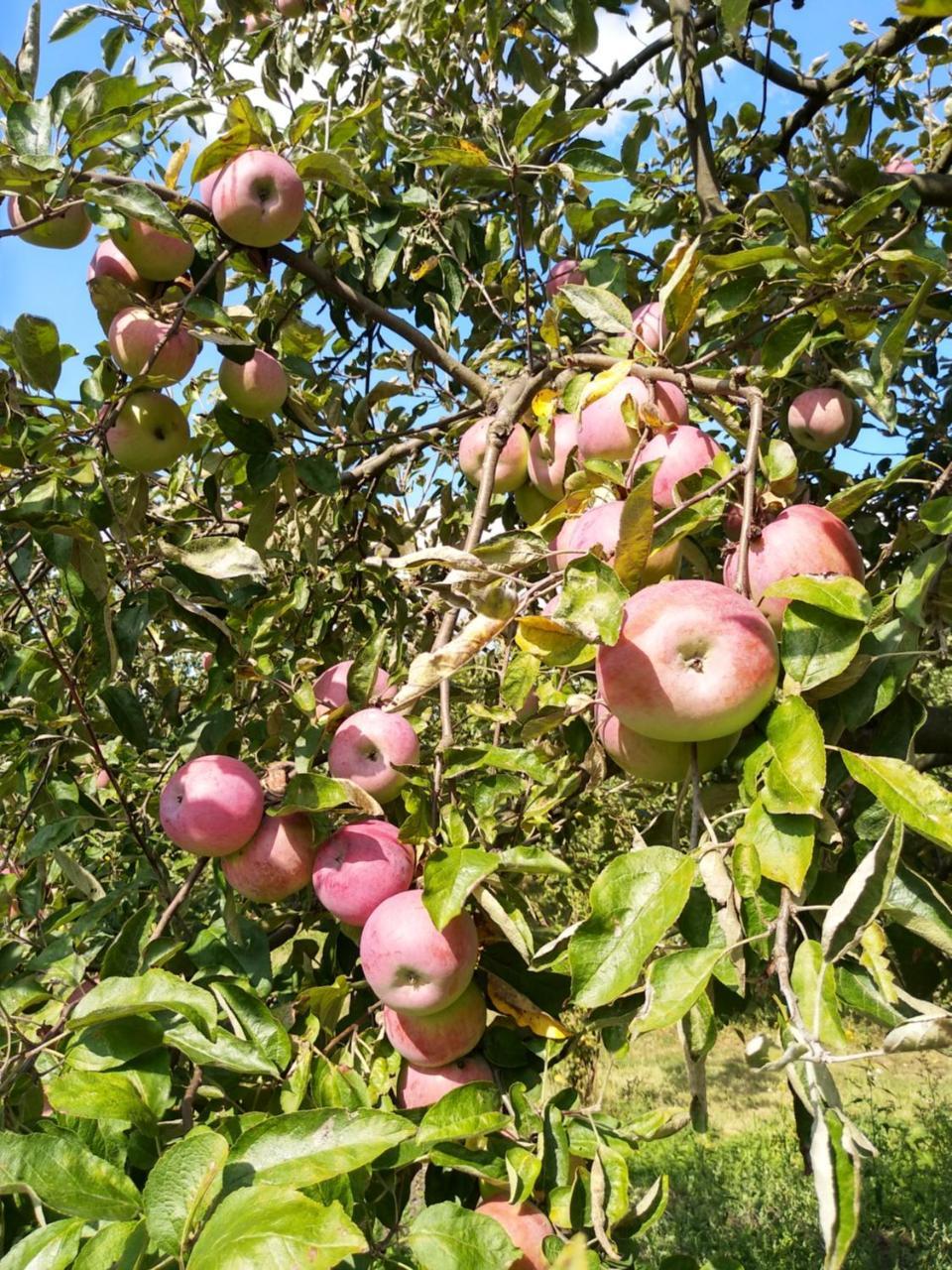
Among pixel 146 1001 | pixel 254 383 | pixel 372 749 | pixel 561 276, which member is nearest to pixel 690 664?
pixel 372 749

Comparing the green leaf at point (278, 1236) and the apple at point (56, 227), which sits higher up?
the apple at point (56, 227)

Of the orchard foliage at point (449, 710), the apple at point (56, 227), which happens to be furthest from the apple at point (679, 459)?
the apple at point (56, 227)

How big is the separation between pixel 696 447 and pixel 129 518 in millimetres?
884

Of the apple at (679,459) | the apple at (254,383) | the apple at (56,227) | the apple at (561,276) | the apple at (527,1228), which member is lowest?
the apple at (527,1228)

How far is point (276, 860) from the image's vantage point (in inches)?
48.8

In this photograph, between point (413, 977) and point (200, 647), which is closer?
point (413, 977)

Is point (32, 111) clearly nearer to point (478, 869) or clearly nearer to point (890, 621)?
point (478, 869)

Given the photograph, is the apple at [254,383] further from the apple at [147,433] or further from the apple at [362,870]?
the apple at [362,870]

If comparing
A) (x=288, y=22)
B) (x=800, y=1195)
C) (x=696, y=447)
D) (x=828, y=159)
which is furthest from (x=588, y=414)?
(x=800, y=1195)

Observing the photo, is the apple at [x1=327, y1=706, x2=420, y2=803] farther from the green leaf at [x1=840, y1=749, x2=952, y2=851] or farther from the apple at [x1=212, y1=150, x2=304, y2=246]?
the apple at [x1=212, y1=150, x2=304, y2=246]

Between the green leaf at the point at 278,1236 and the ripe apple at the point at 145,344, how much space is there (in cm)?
104

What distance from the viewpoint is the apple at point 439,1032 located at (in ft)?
3.69

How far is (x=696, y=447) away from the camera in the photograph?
1.13 metres

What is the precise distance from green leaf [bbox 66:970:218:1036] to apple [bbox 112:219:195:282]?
0.93 meters
